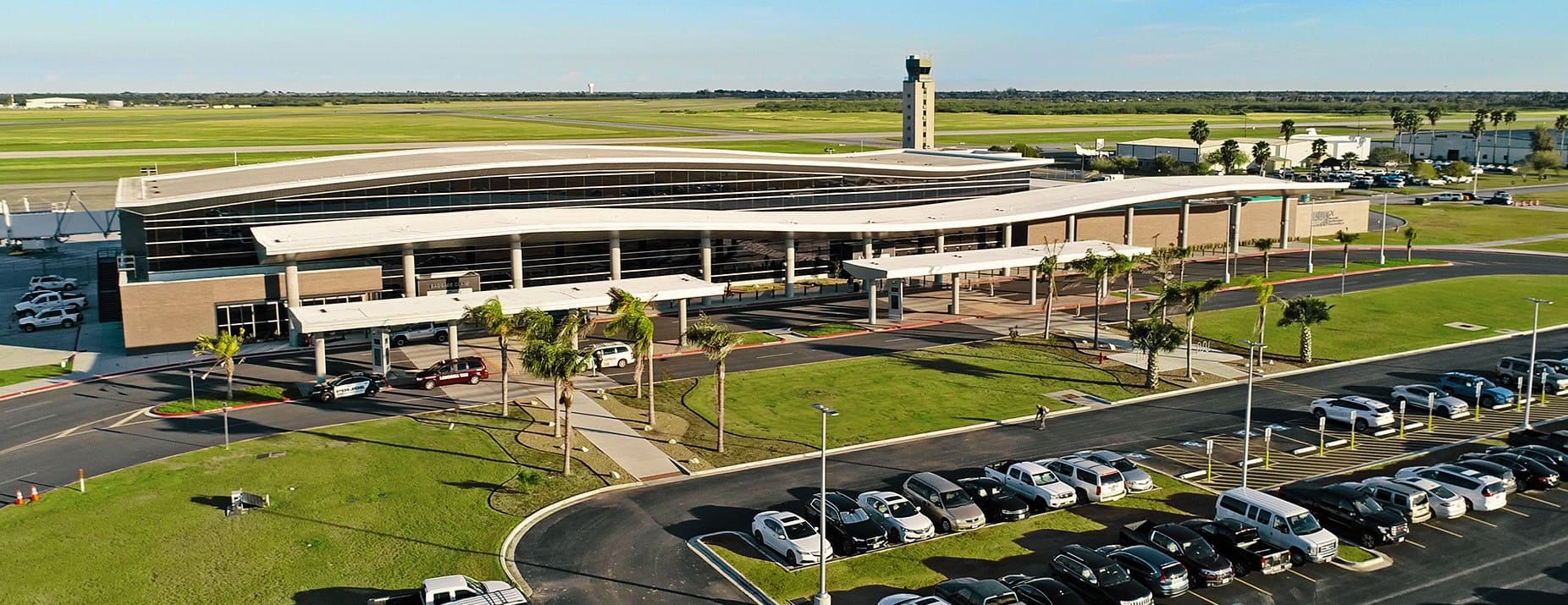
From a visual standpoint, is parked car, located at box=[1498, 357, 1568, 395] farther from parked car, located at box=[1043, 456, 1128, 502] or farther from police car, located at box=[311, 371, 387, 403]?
police car, located at box=[311, 371, 387, 403]

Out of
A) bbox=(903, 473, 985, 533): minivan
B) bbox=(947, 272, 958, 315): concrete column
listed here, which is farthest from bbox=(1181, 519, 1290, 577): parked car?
bbox=(947, 272, 958, 315): concrete column

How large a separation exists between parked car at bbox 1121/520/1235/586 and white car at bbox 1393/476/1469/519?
34.3 ft

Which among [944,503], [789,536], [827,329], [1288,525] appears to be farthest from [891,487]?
[827,329]

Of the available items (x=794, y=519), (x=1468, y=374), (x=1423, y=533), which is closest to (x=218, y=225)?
(x=794, y=519)

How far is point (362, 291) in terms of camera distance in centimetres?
7025

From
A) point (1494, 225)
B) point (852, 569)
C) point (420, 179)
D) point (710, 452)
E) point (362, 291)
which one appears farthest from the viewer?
point (1494, 225)

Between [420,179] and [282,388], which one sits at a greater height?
[420,179]

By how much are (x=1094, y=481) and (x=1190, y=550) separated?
696 cm

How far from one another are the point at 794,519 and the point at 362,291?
42.1 m

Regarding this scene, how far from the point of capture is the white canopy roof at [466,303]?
58.4 meters

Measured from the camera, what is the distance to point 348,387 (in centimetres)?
5641

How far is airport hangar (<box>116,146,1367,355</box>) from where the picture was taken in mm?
67500

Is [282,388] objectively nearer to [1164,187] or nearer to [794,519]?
[794,519]

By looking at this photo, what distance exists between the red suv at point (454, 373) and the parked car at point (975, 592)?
33646mm
